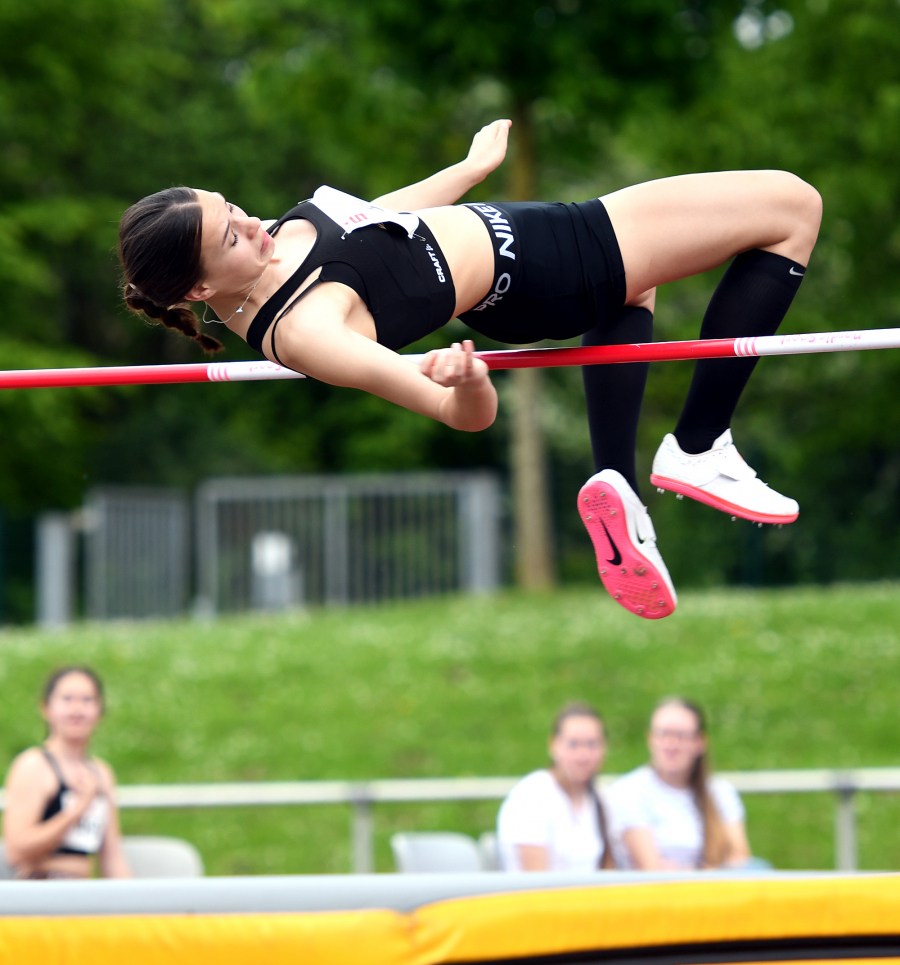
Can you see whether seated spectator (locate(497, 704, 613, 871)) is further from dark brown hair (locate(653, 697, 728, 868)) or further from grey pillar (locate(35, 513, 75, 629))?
grey pillar (locate(35, 513, 75, 629))

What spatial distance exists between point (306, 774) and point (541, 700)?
1.46 metres

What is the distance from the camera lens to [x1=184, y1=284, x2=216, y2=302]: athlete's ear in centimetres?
242

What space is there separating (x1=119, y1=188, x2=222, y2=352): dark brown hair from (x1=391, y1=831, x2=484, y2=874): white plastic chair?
7.41 ft

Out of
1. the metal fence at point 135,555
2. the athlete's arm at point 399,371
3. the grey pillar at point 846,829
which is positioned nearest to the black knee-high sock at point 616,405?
the athlete's arm at point 399,371

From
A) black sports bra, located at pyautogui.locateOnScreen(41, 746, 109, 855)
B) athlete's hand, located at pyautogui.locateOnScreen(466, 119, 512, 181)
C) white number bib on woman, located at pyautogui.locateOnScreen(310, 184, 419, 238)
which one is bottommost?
black sports bra, located at pyautogui.locateOnScreen(41, 746, 109, 855)

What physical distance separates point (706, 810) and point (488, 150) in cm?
236

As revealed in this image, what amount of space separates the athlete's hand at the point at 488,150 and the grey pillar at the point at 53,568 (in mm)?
10857

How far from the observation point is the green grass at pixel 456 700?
22.1 ft

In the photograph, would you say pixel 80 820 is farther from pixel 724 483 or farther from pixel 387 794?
pixel 724 483

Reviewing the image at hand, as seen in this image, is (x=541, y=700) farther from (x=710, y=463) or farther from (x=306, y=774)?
(x=710, y=463)

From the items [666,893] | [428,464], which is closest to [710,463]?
[666,893]

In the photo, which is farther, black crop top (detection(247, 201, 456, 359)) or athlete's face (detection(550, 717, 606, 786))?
athlete's face (detection(550, 717, 606, 786))

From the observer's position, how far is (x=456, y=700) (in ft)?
24.8

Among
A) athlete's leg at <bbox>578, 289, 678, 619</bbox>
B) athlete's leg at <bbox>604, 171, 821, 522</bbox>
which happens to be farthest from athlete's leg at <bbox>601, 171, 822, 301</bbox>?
athlete's leg at <bbox>578, 289, 678, 619</bbox>
